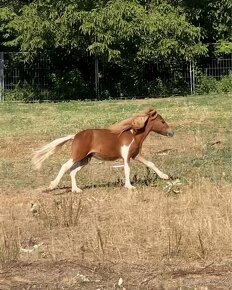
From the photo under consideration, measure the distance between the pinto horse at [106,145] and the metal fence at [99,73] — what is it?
17239mm

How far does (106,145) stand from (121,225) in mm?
2195

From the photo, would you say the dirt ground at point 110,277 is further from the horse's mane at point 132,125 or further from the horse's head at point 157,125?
the horse's head at point 157,125

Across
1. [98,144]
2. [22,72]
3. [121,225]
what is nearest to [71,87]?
[22,72]

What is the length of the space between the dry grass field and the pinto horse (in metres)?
0.34

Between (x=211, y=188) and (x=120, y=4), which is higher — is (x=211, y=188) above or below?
below

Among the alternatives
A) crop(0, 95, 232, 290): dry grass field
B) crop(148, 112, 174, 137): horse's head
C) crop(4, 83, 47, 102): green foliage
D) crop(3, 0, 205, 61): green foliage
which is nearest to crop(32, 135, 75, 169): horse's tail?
crop(0, 95, 232, 290): dry grass field

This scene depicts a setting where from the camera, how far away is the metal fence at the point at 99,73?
87.4 feet

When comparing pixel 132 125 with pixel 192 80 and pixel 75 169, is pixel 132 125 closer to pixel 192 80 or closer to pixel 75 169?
pixel 75 169

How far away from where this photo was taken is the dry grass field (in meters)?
5.57

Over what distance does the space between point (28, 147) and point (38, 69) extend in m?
14.3

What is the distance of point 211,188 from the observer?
8.46m

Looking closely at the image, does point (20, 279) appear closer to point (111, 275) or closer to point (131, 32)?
point (111, 275)

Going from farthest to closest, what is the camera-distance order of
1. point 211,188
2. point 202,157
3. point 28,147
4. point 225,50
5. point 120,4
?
point 225,50 → point 120,4 → point 28,147 → point 202,157 → point 211,188

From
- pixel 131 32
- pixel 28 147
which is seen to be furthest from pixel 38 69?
pixel 28 147
